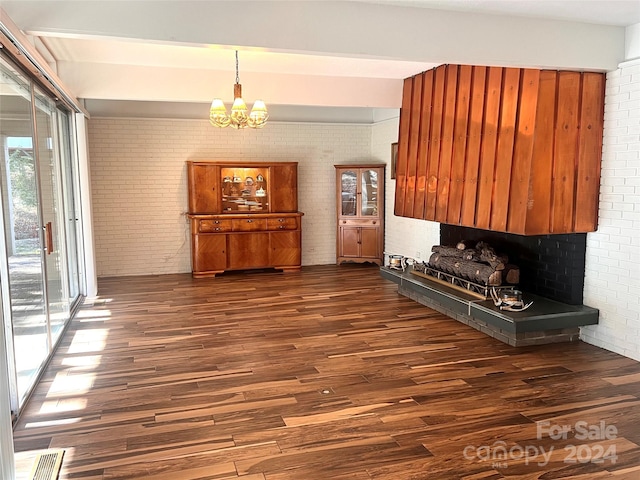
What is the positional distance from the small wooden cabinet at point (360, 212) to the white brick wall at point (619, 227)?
4.47 metres

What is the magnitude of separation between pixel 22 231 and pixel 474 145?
4.02 metres

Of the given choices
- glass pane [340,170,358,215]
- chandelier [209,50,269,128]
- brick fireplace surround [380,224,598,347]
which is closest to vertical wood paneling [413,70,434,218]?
brick fireplace surround [380,224,598,347]

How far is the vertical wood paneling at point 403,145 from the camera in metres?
6.15

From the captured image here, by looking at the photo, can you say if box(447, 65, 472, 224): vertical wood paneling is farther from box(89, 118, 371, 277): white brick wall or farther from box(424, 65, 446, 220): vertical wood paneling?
box(89, 118, 371, 277): white brick wall

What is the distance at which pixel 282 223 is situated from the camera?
8.50m

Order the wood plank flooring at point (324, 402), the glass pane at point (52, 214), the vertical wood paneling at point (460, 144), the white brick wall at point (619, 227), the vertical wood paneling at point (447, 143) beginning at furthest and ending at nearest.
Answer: the vertical wood paneling at point (447, 143) < the vertical wood paneling at point (460, 144) < the glass pane at point (52, 214) < the white brick wall at point (619, 227) < the wood plank flooring at point (324, 402)

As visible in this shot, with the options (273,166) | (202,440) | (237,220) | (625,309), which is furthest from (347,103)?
(202,440)

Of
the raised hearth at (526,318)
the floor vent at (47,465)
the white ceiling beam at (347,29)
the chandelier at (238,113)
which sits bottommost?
the floor vent at (47,465)

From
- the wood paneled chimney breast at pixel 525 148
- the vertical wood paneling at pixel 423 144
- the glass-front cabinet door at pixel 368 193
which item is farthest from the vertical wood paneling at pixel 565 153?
the glass-front cabinet door at pixel 368 193

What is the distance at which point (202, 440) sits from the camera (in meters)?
3.02

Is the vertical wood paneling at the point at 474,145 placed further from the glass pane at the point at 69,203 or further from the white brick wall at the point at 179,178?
the glass pane at the point at 69,203

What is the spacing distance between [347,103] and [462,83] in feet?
6.76

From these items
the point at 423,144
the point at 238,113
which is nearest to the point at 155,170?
the point at 238,113

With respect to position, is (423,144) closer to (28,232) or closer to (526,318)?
(526,318)
